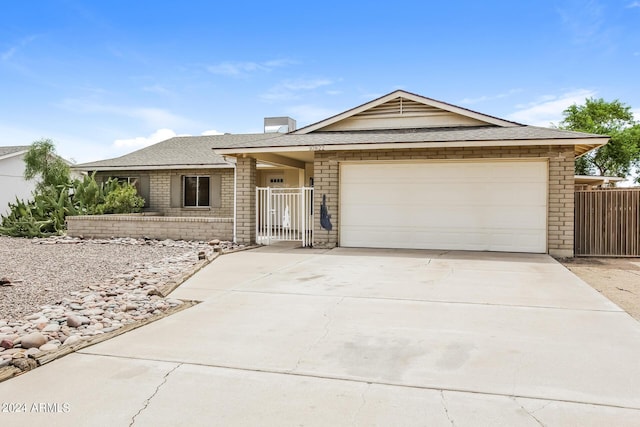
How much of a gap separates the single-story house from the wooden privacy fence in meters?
1.14

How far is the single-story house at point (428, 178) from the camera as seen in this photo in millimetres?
12406

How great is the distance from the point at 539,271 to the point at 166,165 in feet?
49.5

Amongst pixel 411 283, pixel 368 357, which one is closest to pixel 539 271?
pixel 411 283

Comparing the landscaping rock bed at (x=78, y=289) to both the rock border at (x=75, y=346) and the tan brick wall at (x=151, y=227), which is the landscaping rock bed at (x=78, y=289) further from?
the tan brick wall at (x=151, y=227)

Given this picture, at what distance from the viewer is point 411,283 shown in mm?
8492

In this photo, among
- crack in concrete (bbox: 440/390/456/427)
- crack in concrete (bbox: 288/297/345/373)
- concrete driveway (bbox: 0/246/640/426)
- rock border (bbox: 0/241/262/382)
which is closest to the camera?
crack in concrete (bbox: 440/390/456/427)

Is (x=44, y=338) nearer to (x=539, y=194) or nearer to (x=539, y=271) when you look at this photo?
(x=539, y=271)

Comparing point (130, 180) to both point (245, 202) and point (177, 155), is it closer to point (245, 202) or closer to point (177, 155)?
point (177, 155)

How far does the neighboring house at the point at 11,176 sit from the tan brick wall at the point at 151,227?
1311cm

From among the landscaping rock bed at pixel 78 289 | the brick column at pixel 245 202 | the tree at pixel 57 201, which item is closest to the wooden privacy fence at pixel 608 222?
the brick column at pixel 245 202

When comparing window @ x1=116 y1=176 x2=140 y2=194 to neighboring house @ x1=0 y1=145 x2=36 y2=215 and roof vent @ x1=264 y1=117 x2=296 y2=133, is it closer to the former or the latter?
roof vent @ x1=264 y1=117 x2=296 y2=133

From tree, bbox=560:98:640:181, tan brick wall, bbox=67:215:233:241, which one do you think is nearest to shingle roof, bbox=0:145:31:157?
tan brick wall, bbox=67:215:233:241

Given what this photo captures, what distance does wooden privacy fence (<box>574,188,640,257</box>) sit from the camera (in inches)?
506

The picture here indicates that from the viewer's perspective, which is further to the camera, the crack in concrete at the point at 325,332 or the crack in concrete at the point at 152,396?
the crack in concrete at the point at 325,332
